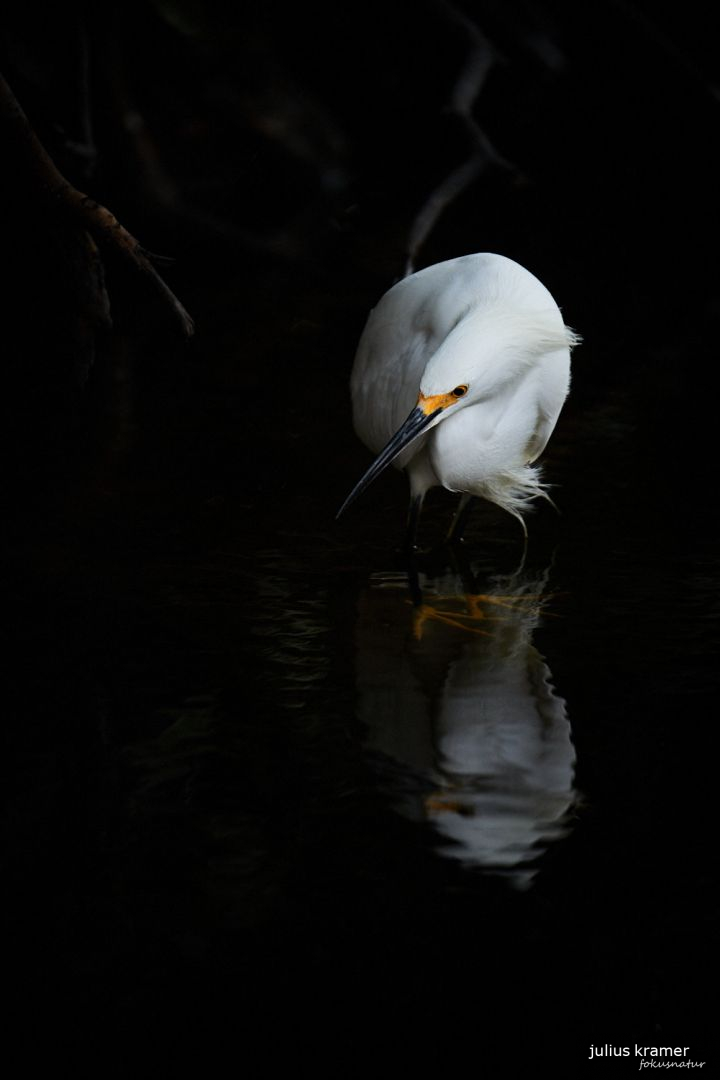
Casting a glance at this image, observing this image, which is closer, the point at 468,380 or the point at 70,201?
the point at 70,201

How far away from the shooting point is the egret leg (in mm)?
3590

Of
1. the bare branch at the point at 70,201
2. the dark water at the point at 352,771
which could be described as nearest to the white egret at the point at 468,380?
the dark water at the point at 352,771

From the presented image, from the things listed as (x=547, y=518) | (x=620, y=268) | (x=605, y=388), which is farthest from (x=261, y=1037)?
(x=620, y=268)

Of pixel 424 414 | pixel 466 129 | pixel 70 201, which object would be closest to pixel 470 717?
Answer: pixel 424 414

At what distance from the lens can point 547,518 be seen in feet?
11.9

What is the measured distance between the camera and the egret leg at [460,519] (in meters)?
3.59

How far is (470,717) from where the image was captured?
8.54 ft

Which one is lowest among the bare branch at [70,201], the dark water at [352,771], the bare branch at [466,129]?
the dark water at [352,771]

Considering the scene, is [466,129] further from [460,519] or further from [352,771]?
[352,771]

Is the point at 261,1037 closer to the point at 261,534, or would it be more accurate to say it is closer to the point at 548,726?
the point at 548,726

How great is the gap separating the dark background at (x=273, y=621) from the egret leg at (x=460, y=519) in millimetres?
143

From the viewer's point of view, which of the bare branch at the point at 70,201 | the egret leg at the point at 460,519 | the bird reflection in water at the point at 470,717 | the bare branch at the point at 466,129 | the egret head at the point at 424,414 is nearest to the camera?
the bird reflection in water at the point at 470,717

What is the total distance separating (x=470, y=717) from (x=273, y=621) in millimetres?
577

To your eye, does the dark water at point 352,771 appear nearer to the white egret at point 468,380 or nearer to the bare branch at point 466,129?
the white egret at point 468,380
